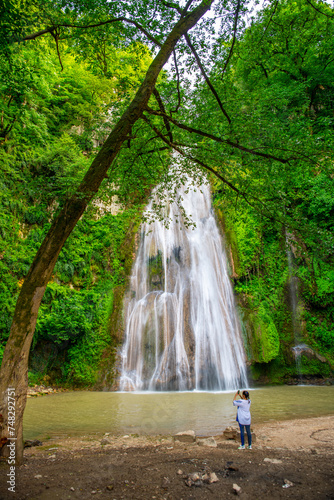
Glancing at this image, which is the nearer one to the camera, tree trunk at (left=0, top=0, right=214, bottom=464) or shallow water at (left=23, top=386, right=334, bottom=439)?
tree trunk at (left=0, top=0, right=214, bottom=464)

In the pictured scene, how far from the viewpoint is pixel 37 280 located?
3410 mm

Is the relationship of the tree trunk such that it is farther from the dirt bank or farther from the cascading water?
the cascading water

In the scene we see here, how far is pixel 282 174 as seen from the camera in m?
5.39

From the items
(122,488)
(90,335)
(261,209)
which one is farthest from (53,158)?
(122,488)

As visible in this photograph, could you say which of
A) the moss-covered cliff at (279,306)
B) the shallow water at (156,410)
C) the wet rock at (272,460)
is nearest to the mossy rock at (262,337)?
the moss-covered cliff at (279,306)

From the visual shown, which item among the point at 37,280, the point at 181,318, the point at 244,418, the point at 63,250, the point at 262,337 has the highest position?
the point at 63,250

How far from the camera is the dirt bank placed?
2.49 meters

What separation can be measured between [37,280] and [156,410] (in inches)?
214

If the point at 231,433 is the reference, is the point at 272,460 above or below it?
above

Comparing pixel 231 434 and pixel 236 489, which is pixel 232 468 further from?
pixel 231 434

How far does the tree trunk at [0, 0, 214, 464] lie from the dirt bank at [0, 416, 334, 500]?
0.61 metres

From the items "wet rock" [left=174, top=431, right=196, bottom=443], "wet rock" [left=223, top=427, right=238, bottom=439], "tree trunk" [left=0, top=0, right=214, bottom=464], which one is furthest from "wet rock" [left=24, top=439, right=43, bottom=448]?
"wet rock" [left=223, top=427, right=238, bottom=439]

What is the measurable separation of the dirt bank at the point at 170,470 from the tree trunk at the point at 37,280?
1.99 ft

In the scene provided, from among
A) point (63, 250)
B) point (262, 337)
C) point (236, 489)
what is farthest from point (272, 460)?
point (63, 250)
